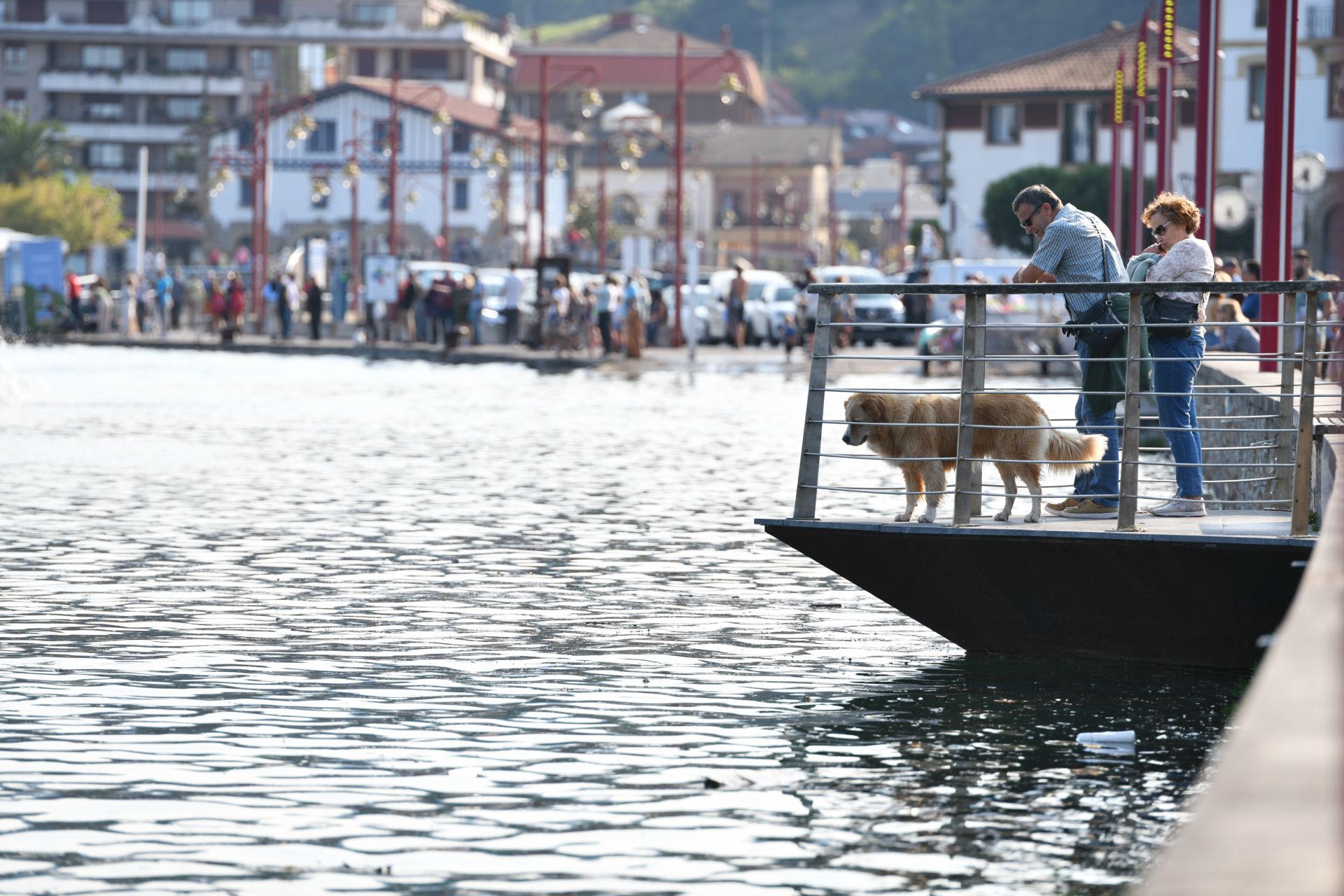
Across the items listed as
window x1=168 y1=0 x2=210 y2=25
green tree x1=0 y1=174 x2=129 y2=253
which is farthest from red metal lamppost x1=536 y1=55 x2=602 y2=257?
window x1=168 y1=0 x2=210 y2=25

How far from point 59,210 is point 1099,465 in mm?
102158

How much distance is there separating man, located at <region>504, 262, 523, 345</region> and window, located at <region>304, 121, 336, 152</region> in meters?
59.2

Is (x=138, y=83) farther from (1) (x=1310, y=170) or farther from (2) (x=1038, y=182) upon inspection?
(1) (x=1310, y=170)

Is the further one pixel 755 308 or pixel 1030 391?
pixel 755 308

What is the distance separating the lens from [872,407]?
34.0 ft

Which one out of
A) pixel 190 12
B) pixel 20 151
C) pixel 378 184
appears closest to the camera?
pixel 378 184

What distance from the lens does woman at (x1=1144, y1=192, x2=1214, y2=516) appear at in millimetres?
10906

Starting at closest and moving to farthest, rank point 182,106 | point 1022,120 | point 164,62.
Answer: point 1022,120 < point 182,106 < point 164,62

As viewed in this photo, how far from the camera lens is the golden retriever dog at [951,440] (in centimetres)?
1017

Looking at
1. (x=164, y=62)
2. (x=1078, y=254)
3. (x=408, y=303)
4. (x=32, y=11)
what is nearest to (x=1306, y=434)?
(x=1078, y=254)

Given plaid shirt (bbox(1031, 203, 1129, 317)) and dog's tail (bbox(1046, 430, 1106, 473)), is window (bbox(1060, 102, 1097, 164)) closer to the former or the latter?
plaid shirt (bbox(1031, 203, 1129, 317))

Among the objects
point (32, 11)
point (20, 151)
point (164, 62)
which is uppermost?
point (32, 11)

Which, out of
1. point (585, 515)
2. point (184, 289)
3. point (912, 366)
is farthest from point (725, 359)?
point (585, 515)

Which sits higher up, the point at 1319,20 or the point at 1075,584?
the point at 1319,20
